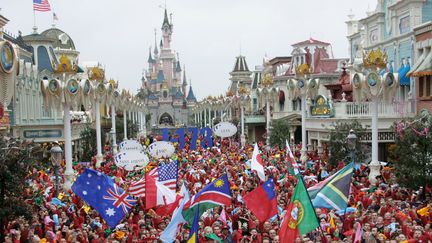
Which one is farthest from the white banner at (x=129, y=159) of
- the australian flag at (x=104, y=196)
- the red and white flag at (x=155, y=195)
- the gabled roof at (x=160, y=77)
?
the gabled roof at (x=160, y=77)

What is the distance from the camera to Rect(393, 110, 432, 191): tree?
1930 centimetres

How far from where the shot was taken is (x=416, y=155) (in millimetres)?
19578

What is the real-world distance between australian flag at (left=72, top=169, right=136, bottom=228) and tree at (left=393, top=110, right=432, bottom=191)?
8.30m

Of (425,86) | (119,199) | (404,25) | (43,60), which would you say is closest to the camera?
(119,199)

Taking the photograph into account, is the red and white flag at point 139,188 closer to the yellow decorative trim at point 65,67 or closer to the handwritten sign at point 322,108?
the yellow decorative trim at point 65,67

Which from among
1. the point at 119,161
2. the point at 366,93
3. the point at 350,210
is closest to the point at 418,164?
the point at 350,210

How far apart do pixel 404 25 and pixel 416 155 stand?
1569cm

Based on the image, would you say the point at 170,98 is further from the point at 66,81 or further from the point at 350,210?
the point at 350,210

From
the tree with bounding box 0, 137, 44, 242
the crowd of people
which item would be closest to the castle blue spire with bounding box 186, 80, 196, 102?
the crowd of people

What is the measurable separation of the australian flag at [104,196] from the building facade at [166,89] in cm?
12657

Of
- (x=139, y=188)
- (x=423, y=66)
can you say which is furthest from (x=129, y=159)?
(x=423, y=66)

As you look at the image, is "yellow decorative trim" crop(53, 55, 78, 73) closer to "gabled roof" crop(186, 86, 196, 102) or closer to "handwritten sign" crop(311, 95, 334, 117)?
"handwritten sign" crop(311, 95, 334, 117)

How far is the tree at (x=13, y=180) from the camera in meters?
15.0

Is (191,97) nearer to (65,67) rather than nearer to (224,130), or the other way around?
(224,130)
